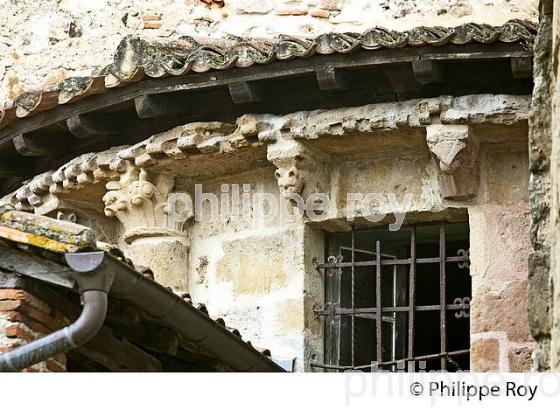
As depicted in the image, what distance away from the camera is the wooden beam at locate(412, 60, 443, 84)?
8.60 metres

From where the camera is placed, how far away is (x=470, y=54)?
27.9ft

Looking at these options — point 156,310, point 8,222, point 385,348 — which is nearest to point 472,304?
point 385,348

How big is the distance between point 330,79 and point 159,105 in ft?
3.30

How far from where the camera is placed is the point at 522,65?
8492mm

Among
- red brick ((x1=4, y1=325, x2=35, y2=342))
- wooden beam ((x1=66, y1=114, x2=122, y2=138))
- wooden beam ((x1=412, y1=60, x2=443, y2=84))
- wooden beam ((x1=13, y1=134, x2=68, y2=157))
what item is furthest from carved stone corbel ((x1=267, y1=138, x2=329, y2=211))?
red brick ((x1=4, y1=325, x2=35, y2=342))

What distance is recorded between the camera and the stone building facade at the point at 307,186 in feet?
29.2

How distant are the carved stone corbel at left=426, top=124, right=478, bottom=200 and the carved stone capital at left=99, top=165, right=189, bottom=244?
60.7 inches

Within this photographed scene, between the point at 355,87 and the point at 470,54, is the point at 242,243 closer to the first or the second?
the point at 355,87

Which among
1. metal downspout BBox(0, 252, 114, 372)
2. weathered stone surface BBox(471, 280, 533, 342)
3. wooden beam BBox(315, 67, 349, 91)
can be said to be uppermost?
wooden beam BBox(315, 67, 349, 91)

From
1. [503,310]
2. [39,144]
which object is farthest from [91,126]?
[503,310]

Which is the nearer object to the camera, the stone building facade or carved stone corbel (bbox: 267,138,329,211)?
the stone building facade

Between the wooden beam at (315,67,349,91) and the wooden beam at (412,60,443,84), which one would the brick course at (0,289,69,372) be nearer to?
the wooden beam at (315,67,349,91)

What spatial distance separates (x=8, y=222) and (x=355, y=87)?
111 inches

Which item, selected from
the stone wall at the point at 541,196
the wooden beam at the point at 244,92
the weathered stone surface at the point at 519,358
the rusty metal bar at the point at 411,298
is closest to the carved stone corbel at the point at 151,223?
the wooden beam at the point at 244,92
